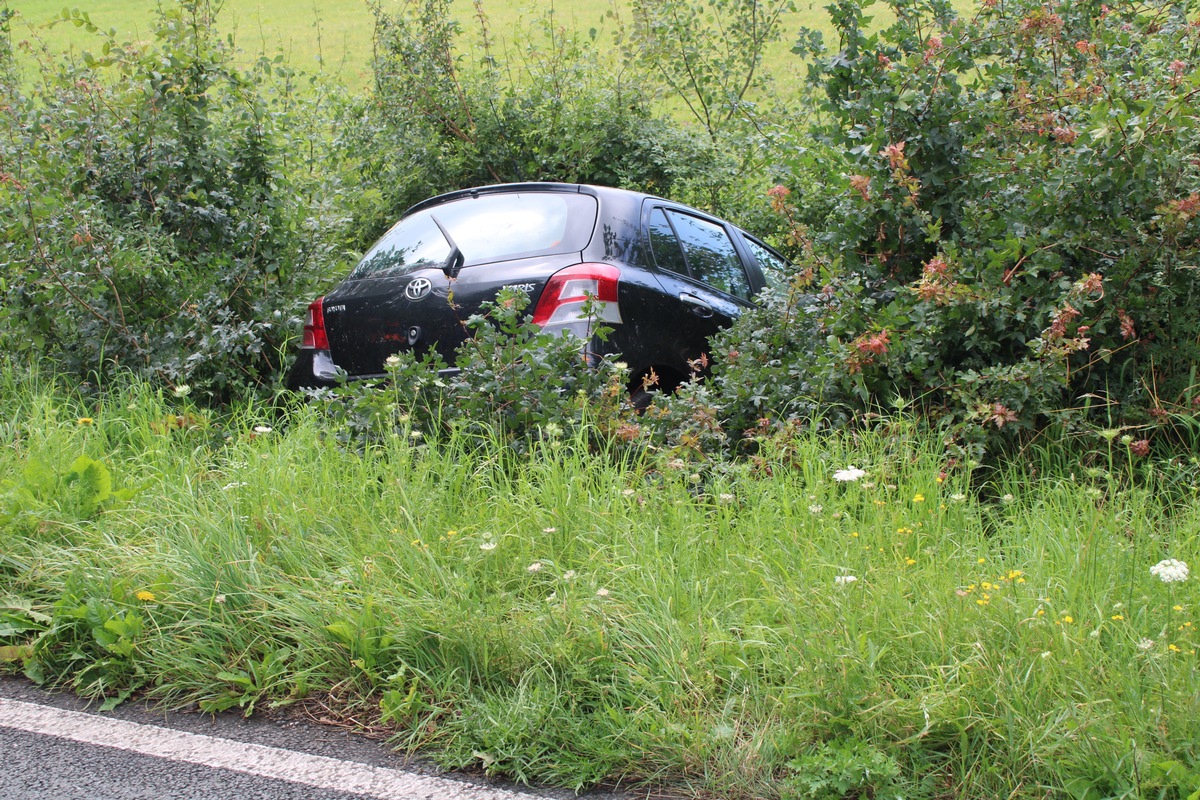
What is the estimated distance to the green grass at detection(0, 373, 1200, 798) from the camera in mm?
2725

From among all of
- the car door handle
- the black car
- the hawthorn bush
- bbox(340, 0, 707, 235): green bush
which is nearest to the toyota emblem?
the black car

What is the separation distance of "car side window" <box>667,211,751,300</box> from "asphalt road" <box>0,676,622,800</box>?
379 centimetres

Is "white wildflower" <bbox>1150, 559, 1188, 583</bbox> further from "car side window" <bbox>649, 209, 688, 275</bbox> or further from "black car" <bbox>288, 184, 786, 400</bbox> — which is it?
"car side window" <bbox>649, 209, 688, 275</bbox>

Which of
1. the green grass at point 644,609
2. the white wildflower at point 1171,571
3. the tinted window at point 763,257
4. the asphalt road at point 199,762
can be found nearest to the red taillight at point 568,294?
the green grass at point 644,609

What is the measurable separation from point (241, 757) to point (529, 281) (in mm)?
2772

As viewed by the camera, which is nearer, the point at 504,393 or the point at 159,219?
the point at 504,393

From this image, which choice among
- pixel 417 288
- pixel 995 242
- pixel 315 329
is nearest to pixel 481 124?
pixel 315 329

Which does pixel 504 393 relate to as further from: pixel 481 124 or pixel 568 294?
pixel 481 124

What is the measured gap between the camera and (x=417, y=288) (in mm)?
5289

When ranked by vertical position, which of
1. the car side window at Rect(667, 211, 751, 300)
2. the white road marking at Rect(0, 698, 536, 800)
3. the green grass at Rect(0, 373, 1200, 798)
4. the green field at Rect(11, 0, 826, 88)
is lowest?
the white road marking at Rect(0, 698, 536, 800)

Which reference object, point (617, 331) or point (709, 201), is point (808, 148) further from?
point (709, 201)

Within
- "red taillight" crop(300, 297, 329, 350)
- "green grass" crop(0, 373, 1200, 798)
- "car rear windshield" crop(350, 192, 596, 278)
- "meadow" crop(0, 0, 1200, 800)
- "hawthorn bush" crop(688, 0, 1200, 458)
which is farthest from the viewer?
"red taillight" crop(300, 297, 329, 350)

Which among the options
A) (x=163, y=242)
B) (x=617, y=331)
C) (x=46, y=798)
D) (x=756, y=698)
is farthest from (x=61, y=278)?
(x=756, y=698)

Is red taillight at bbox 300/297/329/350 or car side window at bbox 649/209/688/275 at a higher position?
car side window at bbox 649/209/688/275
